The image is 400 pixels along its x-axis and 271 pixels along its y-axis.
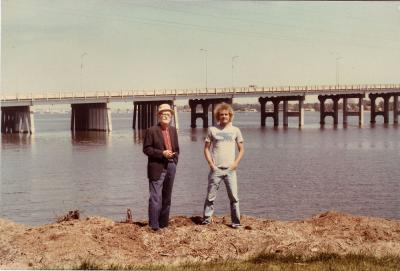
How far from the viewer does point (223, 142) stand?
11.5m

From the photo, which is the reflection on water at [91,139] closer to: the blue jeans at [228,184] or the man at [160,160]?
the man at [160,160]

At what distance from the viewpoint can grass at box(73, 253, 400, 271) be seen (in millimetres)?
9469

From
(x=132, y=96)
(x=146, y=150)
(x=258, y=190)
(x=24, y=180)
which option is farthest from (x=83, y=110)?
(x=146, y=150)

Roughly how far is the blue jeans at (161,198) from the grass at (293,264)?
1.91 meters

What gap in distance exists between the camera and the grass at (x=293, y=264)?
9469 millimetres

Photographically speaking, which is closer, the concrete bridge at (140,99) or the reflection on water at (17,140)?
the reflection on water at (17,140)

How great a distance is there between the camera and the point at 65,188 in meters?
31.2

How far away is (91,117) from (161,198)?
93.2 meters

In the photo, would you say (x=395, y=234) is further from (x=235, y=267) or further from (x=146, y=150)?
(x=146, y=150)

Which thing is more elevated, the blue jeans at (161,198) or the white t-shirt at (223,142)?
the white t-shirt at (223,142)

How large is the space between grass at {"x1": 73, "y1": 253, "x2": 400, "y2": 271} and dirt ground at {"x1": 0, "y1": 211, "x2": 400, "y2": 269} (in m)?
0.23

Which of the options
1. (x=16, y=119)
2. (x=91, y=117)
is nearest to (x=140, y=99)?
(x=91, y=117)

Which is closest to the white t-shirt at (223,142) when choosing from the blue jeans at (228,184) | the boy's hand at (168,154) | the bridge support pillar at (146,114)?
the blue jeans at (228,184)

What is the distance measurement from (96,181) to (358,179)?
45.6ft
